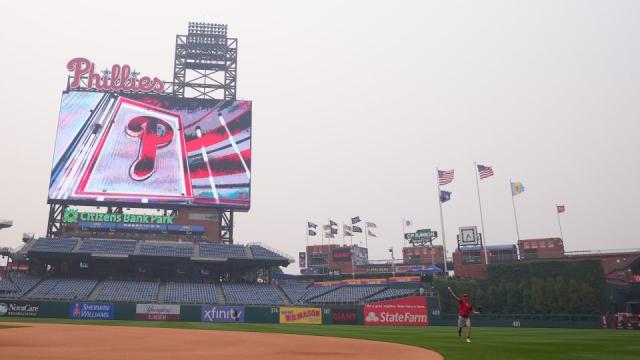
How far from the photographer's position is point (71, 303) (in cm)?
4509

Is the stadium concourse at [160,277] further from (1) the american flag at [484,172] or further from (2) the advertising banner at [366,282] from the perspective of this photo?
(1) the american flag at [484,172]

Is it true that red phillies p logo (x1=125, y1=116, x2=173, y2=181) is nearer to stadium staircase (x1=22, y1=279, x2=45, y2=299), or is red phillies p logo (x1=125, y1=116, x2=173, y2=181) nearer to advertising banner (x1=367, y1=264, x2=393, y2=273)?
stadium staircase (x1=22, y1=279, x2=45, y2=299)

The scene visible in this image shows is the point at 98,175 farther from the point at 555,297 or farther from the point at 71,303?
the point at 555,297

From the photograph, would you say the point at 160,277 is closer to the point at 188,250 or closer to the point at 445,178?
the point at 188,250

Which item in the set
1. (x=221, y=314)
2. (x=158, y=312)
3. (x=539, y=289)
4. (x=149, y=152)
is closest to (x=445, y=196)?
(x=539, y=289)

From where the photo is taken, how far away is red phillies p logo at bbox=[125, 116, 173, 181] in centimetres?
5953

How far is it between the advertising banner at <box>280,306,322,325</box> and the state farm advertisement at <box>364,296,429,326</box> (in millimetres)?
4959

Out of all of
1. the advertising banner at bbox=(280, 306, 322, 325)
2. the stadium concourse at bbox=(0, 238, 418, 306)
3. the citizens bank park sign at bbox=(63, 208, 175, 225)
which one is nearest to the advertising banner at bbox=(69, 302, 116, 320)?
the stadium concourse at bbox=(0, 238, 418, 306)

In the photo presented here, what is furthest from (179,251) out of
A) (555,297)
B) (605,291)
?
(605,291)

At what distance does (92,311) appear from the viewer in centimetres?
4522

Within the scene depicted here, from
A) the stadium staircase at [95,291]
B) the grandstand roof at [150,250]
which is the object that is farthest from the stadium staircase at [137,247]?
the stadium staircase at [95,291]

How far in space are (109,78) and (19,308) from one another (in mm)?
32226

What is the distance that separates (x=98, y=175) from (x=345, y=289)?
34091mm

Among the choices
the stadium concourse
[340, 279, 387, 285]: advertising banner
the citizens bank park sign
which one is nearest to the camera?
the stadium concourse
